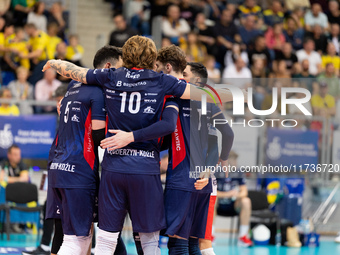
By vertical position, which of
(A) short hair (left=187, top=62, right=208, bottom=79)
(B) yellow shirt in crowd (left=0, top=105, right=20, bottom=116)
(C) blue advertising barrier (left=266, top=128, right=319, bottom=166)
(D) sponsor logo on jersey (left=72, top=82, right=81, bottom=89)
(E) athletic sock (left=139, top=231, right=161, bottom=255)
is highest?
(A) short hair (left=187, top=62, right=208, bottom=79)

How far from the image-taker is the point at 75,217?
5.23 m

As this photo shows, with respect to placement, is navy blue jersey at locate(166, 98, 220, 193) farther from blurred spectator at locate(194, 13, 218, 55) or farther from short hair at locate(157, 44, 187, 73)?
blurred spectator at locate(194, 13, 218, 55)

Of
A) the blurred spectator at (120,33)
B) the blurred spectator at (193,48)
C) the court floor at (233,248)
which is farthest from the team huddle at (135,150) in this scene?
the blurred spectator at (193,48)

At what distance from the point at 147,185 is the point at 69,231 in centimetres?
87

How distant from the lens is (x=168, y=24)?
1484cm

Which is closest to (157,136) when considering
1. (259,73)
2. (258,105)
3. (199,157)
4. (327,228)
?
(199,157)

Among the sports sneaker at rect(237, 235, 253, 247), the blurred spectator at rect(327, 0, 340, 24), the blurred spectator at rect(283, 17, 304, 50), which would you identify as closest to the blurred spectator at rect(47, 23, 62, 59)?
the sports sneaker at rect(237, 235, 253, 247)

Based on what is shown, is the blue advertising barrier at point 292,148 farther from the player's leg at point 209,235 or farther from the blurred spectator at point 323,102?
the player's leg at point 209,235

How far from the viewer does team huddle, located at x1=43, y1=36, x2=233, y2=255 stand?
197 inches

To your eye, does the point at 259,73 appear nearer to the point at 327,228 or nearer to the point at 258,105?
the point at 327,228

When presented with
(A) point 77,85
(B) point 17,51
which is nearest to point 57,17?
(B) point 17,51

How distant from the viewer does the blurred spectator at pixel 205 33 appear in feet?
49.5

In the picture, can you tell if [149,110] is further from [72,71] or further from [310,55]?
[310,55]

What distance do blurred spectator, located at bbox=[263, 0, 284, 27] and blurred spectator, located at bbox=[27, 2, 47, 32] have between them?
6.82m
